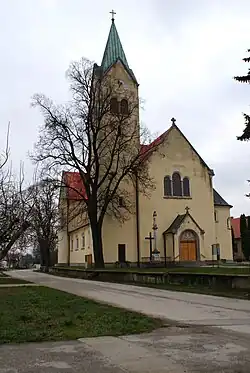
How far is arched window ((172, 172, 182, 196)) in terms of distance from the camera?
162ft

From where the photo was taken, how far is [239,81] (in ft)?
60.8

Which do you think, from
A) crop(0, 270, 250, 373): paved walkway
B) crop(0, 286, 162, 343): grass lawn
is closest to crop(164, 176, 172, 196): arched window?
crop(0, 286, 162, 343): grass lawn

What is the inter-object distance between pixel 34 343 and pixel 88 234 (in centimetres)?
4329

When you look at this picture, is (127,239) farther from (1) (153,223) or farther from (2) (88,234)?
(2) (88,234)

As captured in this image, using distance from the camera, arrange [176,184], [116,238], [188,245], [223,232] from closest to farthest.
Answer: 1. [116,238]
2. [188,245]
3. [176,184]
4. [223,232]

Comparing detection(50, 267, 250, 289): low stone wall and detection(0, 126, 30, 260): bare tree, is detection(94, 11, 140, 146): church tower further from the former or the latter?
detection(0, 126, 30, 260): bare tree

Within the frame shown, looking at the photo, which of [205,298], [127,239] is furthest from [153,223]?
[205,298]

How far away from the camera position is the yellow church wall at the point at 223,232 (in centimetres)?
5175

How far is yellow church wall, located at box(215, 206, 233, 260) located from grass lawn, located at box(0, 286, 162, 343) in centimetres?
3843

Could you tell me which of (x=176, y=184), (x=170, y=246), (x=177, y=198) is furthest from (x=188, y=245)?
(x=176, y=184)

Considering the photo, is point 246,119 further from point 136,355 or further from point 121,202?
point 121,202

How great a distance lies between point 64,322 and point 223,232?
43815mm

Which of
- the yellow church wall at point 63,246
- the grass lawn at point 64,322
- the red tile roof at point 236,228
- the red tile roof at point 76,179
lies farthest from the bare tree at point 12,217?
the red tile roof at point 236,228

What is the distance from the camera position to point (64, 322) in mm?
10711
